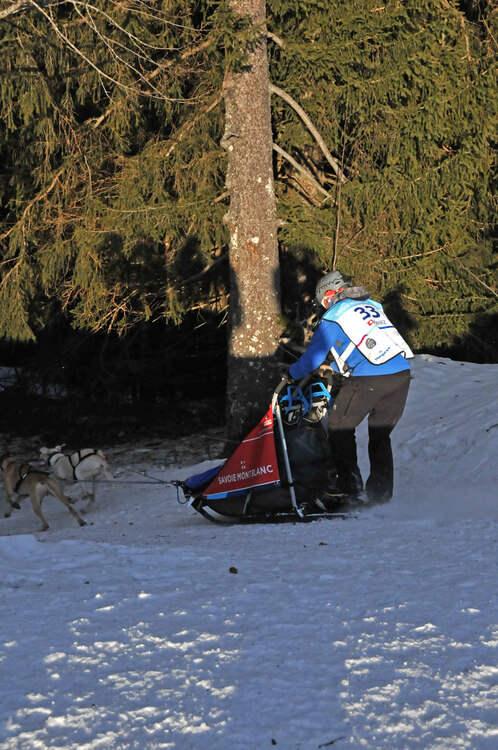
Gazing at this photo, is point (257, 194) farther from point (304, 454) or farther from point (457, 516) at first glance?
point (457, 516)

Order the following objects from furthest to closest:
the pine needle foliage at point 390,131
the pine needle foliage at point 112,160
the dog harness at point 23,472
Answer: the pine needle foliage at point 112,160
the pine needle foliage at point 390,131
the dog harness at point 23,472

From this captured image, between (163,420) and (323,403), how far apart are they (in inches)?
295

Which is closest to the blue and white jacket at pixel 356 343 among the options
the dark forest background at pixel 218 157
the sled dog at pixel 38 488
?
the sled dog at pixel 38 488

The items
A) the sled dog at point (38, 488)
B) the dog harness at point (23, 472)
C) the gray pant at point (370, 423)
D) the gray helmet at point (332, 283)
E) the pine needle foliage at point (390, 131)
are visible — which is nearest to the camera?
the gray pant at point (370, 423)

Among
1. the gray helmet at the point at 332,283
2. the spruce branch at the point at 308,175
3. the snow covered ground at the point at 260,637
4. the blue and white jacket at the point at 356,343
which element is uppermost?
the spruce branch at the point at 308,175

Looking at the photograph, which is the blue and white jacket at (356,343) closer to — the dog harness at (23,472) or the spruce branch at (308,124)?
the dog harness at (23,472)

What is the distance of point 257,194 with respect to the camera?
32.0 ft

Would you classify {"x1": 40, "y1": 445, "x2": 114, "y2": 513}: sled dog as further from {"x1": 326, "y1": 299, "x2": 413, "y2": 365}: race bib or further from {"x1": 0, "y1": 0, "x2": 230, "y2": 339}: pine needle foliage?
{"x1": 326, "y1": 299, "x2": 413, "y2": 365}: race bib

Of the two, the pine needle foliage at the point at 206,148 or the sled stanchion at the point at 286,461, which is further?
the pine needle foliage at the point at 206,148

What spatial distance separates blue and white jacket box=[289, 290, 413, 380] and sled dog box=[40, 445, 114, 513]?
3.49 metres

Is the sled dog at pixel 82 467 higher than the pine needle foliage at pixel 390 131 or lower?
lower

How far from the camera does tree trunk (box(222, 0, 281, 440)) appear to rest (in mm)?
9734

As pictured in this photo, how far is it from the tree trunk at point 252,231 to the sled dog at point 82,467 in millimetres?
2001

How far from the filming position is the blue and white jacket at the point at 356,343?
6.42 meters
